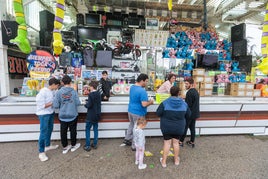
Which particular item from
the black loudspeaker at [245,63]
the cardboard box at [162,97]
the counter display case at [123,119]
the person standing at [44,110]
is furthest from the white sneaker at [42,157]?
the black loudspeaker at [245,63]

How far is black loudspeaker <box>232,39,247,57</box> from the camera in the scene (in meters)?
5.09

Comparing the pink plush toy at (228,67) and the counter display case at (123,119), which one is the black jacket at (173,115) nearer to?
the counter display case at (123,119)

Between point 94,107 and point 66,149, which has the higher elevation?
point 94,107

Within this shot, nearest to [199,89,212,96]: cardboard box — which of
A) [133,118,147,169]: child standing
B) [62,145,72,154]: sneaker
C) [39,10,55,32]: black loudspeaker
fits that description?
[133,118,147,169]: child standing

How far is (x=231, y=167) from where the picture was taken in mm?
2318

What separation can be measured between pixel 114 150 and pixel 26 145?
1748 millimetres

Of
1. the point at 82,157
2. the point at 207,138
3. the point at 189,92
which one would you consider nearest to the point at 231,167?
the point at 207,138

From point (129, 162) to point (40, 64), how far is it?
9.39ft

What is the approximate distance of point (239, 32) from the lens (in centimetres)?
535

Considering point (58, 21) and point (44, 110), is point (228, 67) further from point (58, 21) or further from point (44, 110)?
point (44, 110)

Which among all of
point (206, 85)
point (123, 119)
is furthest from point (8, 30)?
point (206, 85)

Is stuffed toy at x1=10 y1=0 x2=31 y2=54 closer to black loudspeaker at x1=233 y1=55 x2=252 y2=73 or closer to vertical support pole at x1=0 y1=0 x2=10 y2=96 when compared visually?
vertical support pole at x1=0 y1=0 x2=10 y2=96

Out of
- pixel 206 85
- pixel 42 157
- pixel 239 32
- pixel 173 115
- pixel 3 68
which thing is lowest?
pixel 42 157

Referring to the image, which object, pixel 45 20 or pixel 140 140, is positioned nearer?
pixel 140 140
